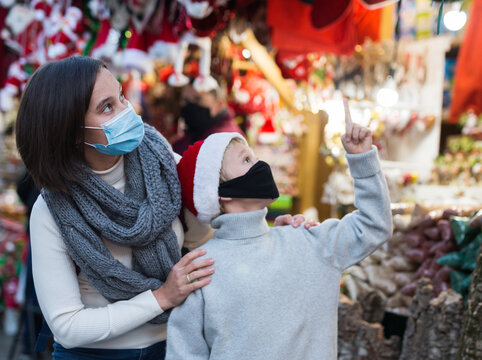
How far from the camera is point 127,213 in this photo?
4.93 feet

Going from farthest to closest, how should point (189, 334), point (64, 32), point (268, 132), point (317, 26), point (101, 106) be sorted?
1. point (268, 132)
2. point (64, 32)
3. point (317, 26)
4. point (101, 106)
5. point (189, 334)

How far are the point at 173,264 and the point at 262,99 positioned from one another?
379 centimetres

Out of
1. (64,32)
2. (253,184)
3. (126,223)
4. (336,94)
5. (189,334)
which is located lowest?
(189,334)

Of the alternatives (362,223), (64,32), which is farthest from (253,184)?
(64,32)

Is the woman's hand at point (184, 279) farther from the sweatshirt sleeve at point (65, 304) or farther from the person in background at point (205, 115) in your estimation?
the person in background at point (205, 115)

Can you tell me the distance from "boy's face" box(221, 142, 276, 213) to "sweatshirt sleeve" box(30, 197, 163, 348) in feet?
1.23

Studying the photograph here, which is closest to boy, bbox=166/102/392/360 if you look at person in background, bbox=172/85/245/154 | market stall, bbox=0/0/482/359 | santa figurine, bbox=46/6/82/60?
market stall, bbox=0/0/482/359

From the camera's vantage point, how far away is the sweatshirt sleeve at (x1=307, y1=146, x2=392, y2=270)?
55.6 inches

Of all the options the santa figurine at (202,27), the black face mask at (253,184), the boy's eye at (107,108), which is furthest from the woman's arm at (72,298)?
the santa figurine at (202,27)

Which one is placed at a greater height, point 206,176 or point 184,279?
point 206,176

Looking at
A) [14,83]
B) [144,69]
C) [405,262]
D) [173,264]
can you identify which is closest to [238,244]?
[173,264]

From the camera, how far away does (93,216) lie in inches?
58.2

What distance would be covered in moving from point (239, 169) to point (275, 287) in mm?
346

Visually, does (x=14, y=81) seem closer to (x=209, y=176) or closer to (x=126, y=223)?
(x=126, y=223)
